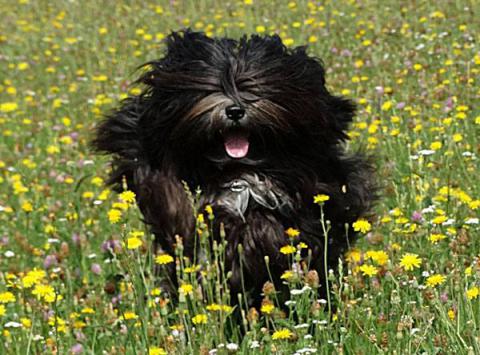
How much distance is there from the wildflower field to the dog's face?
369mm

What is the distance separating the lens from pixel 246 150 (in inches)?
161

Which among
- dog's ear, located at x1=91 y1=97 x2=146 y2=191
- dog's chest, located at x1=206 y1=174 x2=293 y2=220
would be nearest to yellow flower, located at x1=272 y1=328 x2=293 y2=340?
dog's chest, located at x1=206 y1=174 x2=293 y2=220

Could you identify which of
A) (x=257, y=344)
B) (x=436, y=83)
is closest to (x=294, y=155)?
(x=257, y=344)

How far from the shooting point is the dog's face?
4016 mm

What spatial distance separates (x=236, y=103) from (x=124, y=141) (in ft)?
3.19

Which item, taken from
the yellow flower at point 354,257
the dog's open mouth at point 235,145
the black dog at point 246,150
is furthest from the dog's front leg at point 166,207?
the yellow flower at point 354,257

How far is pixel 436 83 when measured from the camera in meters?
7.45

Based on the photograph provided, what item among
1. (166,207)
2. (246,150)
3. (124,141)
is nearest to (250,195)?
(246,150)

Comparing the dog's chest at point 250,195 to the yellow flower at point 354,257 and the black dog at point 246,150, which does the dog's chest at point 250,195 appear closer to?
the black dog at point 246,150

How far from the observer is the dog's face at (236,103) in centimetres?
402

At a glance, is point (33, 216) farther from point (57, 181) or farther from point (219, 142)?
point (219, 142)

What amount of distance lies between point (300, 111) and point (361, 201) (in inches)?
27.3

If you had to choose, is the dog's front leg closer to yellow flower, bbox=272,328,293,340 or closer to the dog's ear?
the dog's ear

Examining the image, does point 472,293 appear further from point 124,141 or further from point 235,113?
point 124,141
